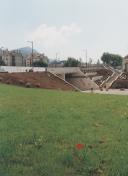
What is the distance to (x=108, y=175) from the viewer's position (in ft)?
21.1

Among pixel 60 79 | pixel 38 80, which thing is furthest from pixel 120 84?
pixel 38 80

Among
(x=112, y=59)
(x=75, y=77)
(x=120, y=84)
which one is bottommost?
(x=120, y=84)

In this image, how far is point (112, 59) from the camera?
158500 millimetres

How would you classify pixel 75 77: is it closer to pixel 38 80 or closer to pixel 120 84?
pixel 120 84

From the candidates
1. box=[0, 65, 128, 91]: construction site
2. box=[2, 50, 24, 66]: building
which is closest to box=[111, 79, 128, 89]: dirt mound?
box=[0, 65, 128, 91]: construction site

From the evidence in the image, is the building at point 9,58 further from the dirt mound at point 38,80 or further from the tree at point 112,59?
the dirt mound at point 38,80

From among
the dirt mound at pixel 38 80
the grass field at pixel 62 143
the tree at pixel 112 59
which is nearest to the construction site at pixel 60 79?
the dirt mound at pixel 38 80

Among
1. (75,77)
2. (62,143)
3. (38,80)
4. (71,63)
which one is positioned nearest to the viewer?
(62,143)

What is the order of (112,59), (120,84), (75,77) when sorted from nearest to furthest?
1. (120,84)
2. (75,77)
3. (112,59)

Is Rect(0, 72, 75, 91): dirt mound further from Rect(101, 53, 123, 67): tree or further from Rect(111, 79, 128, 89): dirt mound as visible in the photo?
Rect(101, 53, 123, 67): tree

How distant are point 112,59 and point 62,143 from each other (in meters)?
152

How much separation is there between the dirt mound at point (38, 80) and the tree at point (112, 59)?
93.7m

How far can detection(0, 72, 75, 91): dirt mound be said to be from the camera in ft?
164

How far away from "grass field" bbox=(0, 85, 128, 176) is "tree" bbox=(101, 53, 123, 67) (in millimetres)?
147146
